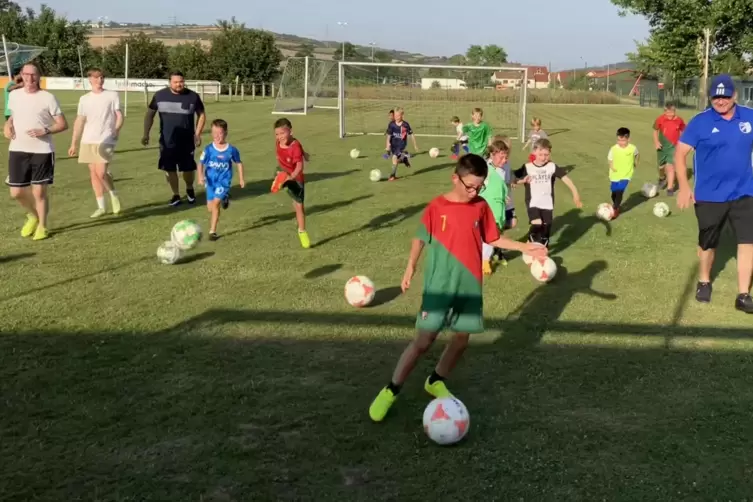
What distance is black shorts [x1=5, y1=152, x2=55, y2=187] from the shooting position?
28.1 feet

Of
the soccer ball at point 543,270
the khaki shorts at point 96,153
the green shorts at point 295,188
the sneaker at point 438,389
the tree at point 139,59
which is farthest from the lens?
the tree at point 139,59

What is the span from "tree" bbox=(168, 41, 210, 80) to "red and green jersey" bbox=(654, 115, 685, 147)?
64591 millimetres

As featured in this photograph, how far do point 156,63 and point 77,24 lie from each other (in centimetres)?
901

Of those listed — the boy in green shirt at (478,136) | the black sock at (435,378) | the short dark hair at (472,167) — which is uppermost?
the boy in green shirt at (478,136)

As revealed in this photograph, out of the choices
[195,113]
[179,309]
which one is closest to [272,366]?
[179,309]

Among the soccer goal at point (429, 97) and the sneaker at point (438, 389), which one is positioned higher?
the soccer goal at point (429, 97)

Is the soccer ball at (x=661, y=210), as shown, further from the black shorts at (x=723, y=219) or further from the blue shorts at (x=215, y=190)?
the blue shorts at (x=215, y=190)

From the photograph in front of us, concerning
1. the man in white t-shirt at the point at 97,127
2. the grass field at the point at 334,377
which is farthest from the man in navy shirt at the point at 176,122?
the grass field at the point at 334,377

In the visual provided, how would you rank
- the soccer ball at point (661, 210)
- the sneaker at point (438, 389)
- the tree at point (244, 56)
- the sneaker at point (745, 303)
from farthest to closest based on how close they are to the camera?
the tree at point (244, 56) < the soccer ball at point (661, 210) < the sneaker at point (745, 303) < the sneaker at point (438, 389)

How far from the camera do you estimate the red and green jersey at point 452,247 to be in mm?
4297

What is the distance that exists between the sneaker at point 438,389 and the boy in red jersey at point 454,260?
33 centimetres

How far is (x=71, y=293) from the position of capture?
6852 mm

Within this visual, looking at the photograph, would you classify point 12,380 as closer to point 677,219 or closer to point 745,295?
point 745,295

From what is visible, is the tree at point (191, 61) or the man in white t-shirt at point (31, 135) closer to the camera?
the man in white t-shirt at point (31, 135)
